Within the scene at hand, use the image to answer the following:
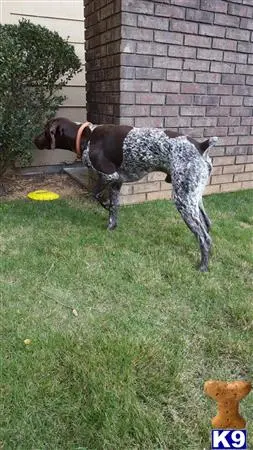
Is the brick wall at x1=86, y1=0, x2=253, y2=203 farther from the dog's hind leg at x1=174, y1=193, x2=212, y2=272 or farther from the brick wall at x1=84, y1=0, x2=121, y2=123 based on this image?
the dog's hind leg at x1=174, y1=193, x2=212, y2=272

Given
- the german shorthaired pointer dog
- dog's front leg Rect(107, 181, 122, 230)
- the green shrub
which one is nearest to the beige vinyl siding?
the green shrub

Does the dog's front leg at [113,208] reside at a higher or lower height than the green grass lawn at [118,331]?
higher

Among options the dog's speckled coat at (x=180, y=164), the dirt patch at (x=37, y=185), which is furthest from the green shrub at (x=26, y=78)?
Answer: the dog's speckled coat at (x=180, y=164)

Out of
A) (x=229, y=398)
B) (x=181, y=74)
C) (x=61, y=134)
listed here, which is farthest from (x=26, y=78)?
(x=229, y=398)

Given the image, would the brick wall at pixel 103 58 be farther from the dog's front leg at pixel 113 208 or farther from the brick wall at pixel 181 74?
the dog's front leg at pixel 113 208

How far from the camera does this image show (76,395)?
A: 1941mm

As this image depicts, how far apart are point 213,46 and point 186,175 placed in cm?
240

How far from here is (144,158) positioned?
3.52m

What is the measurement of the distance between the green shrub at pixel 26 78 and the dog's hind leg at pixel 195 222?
246 centimetres


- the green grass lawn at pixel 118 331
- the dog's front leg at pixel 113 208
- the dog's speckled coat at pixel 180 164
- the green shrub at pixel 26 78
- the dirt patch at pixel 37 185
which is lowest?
the green grass lawn at pixel 118 331

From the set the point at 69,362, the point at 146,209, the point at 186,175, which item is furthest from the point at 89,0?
the point at 69,362

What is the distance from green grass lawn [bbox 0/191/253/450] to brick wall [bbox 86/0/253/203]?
53.1 inches

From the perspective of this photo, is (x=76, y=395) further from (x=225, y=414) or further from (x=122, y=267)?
(x=122, y=267)

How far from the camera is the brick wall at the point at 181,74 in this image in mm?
4289
